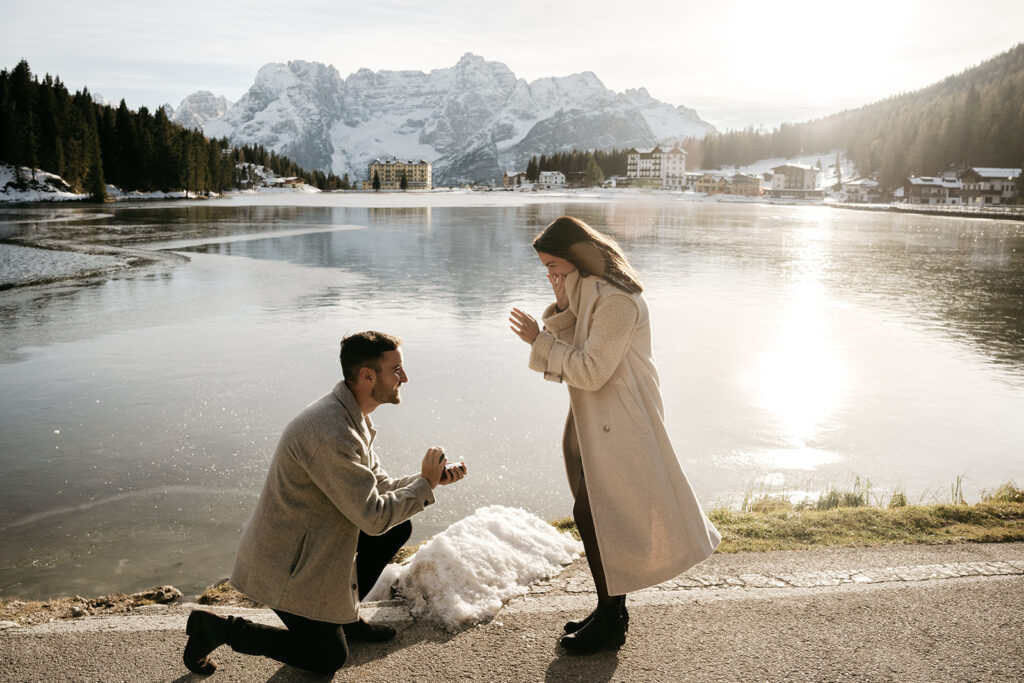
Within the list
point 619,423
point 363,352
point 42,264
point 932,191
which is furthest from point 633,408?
point 932,191

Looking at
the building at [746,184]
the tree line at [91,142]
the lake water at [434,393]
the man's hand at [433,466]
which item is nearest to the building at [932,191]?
the building at [746,184]

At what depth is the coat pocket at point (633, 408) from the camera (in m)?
4.28

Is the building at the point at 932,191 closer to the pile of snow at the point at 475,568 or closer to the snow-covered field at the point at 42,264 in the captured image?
the snow-covered field at the point at 42,264

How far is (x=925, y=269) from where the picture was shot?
32.3 meters

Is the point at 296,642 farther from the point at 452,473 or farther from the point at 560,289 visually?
the point at 560,289

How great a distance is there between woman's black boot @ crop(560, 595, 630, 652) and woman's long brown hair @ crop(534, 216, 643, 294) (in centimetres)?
191

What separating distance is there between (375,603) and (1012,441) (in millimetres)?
9557

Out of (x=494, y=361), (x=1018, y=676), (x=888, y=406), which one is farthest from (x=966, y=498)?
(x=494, y=361)

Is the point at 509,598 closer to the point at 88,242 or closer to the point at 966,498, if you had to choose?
the point at 966,498

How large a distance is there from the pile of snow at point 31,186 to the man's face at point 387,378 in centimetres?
10279

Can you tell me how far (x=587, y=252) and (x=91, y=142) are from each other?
110 m

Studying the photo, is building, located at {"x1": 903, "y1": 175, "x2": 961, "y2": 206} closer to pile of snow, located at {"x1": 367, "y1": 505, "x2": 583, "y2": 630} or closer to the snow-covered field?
A: the snow-covered field

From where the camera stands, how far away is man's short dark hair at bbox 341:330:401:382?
4078 mm

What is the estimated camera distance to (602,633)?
4.53 meters
